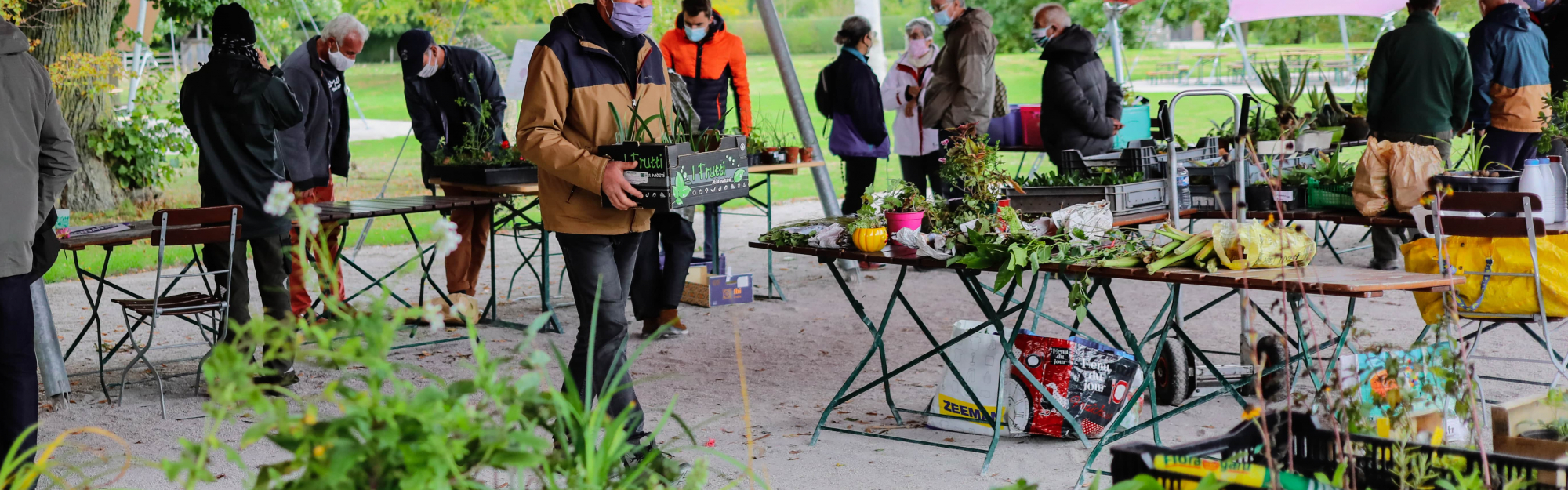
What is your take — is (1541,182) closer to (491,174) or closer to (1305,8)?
(491,174)

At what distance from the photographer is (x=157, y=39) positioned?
1611cm

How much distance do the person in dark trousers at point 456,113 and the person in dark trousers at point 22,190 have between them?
3.31m

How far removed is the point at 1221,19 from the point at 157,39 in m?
21.6

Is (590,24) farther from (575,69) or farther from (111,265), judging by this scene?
(111,265)

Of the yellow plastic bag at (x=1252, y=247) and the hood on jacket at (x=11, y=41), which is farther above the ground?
the hood on jacket at (x=11, y=41)

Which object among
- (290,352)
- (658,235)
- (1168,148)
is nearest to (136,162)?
(658,235)

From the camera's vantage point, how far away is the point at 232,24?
4.90 metres

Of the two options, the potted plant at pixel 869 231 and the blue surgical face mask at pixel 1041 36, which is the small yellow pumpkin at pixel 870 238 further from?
the blue surgical face mask at pixel 1041 36

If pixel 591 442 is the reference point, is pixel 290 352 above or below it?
above

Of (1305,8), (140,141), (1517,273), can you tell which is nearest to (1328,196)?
(1517,273)

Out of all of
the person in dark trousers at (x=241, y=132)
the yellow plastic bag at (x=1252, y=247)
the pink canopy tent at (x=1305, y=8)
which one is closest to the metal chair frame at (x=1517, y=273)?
the yellow plastic bag at (x=1252, y=247)

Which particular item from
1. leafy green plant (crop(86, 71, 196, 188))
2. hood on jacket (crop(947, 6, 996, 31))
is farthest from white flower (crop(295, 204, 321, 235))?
leafy green plant (crop(86, 71, 196, 188))

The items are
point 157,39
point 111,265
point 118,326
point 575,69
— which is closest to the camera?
point 575,69

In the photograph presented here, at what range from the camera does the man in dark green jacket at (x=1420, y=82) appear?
646 cm
